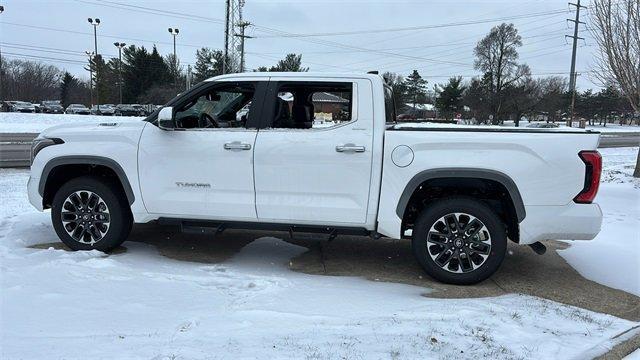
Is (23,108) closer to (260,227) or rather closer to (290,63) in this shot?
(290,63)

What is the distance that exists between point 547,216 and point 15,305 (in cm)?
444

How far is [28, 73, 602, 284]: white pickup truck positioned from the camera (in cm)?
476

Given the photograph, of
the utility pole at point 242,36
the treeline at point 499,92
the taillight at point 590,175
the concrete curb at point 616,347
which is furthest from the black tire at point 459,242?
the treeline at point 499,92

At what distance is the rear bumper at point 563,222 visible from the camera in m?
4.71

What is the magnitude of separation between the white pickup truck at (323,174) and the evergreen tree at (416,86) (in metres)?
84.8

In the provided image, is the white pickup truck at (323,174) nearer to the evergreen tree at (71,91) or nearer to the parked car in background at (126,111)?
the parked car in background at (126,111)

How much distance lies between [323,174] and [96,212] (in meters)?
2.46

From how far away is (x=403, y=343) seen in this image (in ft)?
11.7

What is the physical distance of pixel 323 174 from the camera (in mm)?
4996

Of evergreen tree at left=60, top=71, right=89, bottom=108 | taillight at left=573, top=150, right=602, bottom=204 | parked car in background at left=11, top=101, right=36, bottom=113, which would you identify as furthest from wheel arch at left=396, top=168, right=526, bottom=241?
evergreen tree at left=60, top=71, right=89, bottom=108

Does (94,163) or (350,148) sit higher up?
(350,148)

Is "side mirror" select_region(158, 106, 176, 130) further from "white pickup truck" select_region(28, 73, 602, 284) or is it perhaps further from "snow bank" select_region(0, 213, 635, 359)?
"snow bank" select_region(0, 213, 635, 359)

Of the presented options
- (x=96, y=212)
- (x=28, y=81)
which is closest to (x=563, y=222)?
(x=96, y=212)

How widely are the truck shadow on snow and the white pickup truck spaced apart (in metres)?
0.33
